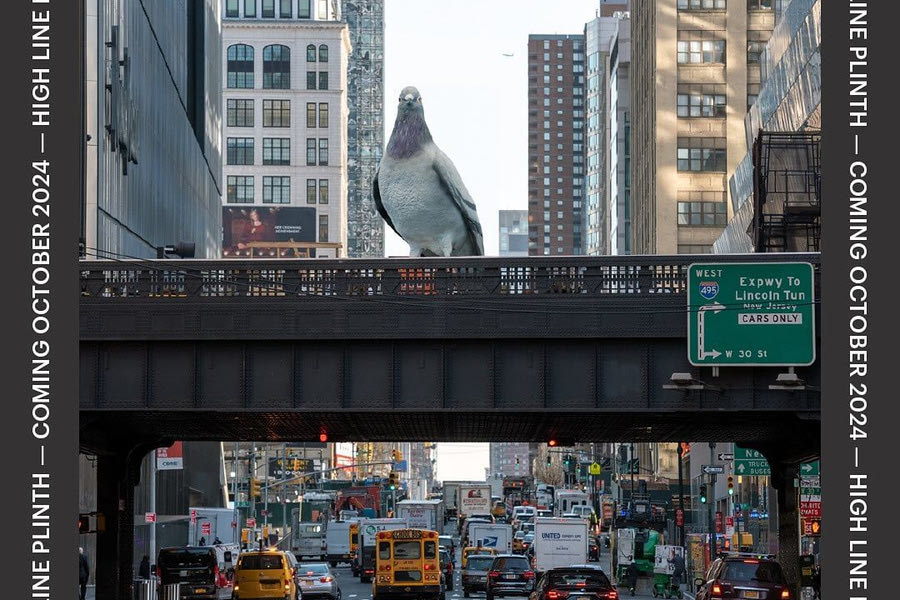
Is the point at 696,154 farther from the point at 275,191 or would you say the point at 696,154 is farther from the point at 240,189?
the point at 240,189

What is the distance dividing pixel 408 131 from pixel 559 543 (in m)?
27.8

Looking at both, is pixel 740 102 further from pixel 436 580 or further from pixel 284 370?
pixel 284 370

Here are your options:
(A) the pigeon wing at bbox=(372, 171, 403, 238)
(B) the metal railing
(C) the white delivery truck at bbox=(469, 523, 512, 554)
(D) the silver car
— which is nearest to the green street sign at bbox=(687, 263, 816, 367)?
(B) the metal railing

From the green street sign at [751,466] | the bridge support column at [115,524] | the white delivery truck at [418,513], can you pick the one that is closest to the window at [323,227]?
the white delivery truck at [418,513]

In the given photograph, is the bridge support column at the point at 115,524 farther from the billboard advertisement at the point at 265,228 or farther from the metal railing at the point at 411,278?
the billboard advertisement at the point at 265,228

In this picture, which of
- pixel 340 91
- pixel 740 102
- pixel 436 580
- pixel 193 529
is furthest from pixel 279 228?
pixel 436 580

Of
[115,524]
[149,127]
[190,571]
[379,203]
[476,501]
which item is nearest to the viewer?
[379,203]

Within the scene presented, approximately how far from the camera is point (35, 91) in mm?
23375

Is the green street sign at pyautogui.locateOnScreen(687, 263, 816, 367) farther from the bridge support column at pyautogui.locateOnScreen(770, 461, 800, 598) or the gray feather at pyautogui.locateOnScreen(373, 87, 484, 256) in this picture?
the bridge support column at pyautogui.locateOnScreen(770, 461, 800, 598)

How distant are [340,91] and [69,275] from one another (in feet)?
531

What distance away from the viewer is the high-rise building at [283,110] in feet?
586

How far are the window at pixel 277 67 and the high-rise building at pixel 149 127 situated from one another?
70942mm

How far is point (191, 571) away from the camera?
171 feet

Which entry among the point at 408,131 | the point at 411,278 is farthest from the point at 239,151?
the point at 411,278
